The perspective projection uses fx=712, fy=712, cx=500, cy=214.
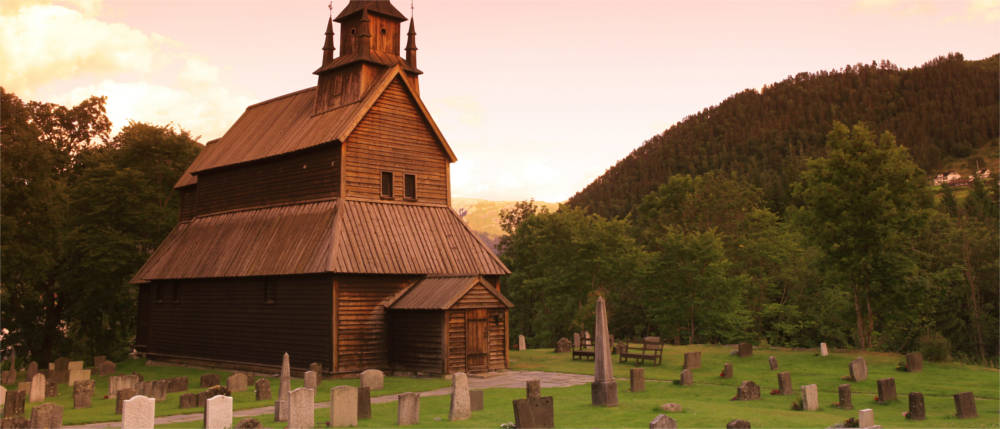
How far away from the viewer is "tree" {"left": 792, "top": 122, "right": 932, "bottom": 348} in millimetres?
31938

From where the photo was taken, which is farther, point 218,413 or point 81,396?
point 81,396

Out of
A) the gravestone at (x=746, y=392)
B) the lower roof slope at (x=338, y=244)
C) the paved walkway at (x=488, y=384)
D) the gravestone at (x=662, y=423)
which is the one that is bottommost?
the paved walkway at (x=488, y=384)

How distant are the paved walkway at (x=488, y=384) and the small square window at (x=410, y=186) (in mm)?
9429

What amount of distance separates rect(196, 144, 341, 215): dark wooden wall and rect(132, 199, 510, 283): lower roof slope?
614 mm

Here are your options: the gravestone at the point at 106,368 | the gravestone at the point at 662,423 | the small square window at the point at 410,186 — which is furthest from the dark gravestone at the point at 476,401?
the gravestone at the point at 106,368

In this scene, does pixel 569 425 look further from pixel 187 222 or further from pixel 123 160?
pixel 123 160

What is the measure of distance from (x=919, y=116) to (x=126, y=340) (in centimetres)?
16565

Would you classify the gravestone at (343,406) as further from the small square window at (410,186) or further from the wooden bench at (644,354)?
the small square window at (410,186)

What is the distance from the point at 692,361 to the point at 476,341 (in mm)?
8607

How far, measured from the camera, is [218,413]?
49.8 ft

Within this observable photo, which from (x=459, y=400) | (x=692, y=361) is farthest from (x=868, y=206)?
(x=459, y=400)

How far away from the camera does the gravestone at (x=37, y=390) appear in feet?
79.9

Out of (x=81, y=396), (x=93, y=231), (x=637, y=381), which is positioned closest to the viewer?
Result: (x=637, y=381)

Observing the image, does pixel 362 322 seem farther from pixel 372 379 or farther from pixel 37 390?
pixel 37 390
